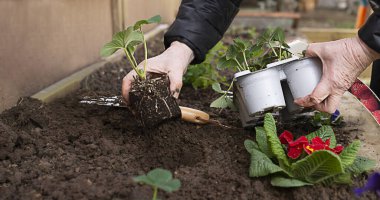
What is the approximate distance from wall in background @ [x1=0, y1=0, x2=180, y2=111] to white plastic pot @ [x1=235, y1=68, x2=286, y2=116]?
3.27 ft

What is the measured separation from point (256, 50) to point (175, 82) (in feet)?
1.16

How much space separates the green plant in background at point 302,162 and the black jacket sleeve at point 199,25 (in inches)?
21.1

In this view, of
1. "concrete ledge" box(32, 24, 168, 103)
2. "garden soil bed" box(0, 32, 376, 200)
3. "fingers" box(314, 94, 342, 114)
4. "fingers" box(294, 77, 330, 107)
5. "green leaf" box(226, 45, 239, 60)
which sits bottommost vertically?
"concrete ledge" box(32, 24, 168, 103)

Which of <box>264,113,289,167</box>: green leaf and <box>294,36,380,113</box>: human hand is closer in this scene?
<box>264,113,289,167</box>: green leaf

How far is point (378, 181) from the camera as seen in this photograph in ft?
3.66

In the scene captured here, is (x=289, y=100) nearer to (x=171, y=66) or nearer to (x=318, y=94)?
(x=318, y=94)

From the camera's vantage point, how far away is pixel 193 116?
172 cm

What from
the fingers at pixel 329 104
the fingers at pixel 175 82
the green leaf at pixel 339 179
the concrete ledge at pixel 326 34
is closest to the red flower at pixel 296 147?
the green leaf at pixel 339 179

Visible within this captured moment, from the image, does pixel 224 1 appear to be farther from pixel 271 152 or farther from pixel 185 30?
pixel 271 152

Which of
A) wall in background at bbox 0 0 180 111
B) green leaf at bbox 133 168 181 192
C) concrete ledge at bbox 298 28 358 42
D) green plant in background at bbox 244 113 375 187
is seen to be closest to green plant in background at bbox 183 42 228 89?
wall in background at bbox 0 0 180 111

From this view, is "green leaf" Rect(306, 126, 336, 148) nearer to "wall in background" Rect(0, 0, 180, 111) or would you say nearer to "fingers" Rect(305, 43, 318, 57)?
"fingers" Rect(305, 43, 318, 57)

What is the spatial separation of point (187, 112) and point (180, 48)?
278 mm

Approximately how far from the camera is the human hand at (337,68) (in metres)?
1.53

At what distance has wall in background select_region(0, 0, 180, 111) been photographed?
1883mm
